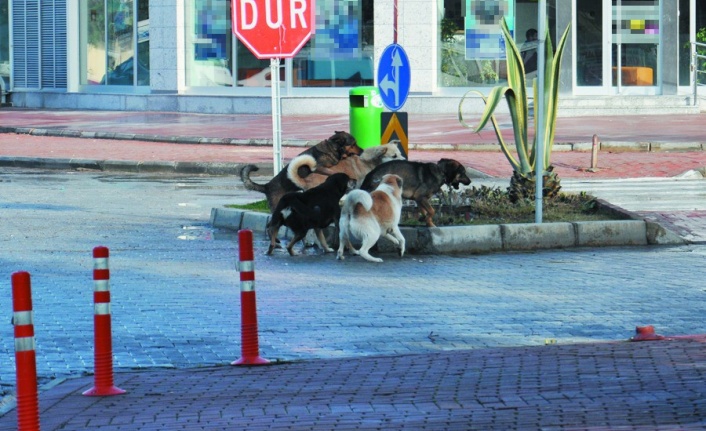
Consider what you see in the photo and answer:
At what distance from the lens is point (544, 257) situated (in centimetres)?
1316

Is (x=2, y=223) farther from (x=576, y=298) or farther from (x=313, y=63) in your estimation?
(x=313, y=63)

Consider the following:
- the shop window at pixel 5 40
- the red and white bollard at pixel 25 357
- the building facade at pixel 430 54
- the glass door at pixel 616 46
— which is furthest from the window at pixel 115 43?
the red and white bollard at pixel 25 357

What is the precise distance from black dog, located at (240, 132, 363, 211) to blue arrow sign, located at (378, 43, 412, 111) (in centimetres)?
149

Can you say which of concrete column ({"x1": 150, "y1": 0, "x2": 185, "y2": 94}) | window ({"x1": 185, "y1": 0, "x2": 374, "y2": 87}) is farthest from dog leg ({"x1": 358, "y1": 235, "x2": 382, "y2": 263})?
concrete column ({"x1": 150, "y1": 0, "x2": 185, "y2": 94})

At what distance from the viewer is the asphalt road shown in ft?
29.2

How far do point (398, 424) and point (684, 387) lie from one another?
159 centimetres

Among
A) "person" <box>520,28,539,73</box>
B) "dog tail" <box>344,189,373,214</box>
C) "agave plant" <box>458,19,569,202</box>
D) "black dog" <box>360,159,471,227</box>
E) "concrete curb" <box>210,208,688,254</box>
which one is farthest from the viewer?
"person" <box>520,28,539,73</box>

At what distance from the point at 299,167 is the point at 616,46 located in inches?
833

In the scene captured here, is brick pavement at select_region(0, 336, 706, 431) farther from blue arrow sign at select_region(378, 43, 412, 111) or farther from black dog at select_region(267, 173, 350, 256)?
blue arrow sign at select_region(378, 43, 412, 111)

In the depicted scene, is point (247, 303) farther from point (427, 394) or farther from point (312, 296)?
point (312, 296)

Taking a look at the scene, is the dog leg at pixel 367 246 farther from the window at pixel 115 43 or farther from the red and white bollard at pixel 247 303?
the window at pixel 115 43

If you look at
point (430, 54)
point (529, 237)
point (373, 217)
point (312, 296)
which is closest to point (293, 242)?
point (373, 217)

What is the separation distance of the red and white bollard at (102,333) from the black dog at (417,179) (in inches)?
262

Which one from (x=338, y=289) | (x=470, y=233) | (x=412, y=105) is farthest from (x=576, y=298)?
(x=412, y=105)
